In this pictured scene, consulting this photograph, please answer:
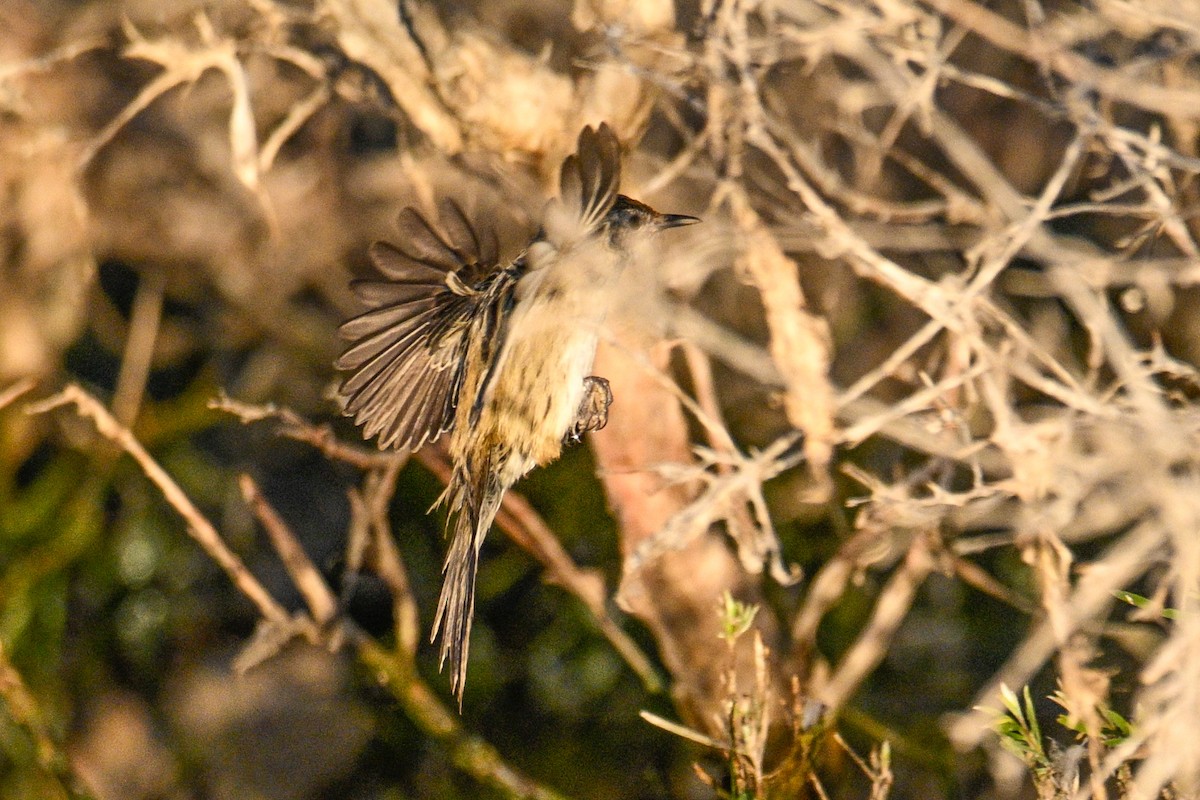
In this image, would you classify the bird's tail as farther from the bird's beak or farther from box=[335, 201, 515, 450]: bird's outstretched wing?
the bird's beak

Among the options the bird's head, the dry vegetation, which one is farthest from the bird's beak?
the dry vegetation

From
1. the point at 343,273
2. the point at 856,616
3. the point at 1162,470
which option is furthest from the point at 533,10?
the point at 1162,470

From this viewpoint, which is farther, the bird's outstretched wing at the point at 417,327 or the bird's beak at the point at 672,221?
the bird's outstretched wing at the point at 417,327

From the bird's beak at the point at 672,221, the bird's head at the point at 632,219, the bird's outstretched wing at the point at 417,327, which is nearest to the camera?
the bird's head at the point at 632,219

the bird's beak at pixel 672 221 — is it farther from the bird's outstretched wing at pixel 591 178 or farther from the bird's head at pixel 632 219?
the bird's outstretched wing at pixel 591 178

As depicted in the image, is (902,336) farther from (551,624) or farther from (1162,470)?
(1162,470)

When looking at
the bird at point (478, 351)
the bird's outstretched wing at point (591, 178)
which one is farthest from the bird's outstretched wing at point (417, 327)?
the bird's outstretched wing at point (591, 178)

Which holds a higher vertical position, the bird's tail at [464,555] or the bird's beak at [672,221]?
the bird's beak at [672,221]
